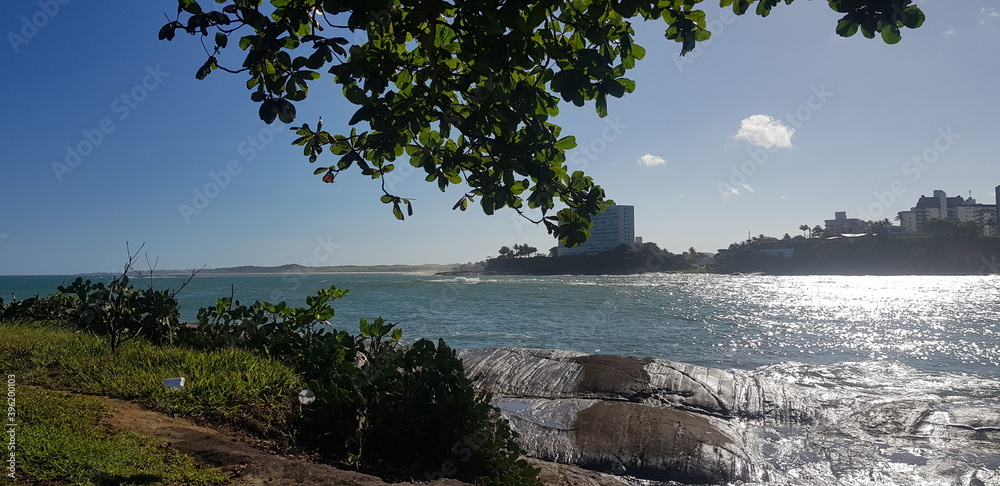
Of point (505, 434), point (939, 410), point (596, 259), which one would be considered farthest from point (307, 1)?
point (596, 259)

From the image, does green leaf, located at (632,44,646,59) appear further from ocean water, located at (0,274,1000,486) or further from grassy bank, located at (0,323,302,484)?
ocean water, located at (0,274,1000,486)

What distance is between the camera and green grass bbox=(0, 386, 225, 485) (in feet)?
8.82

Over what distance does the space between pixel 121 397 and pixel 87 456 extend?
164 cm

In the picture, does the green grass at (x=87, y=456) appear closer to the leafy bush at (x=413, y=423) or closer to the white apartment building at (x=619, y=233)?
the leafy bush at (x=413, y=423)

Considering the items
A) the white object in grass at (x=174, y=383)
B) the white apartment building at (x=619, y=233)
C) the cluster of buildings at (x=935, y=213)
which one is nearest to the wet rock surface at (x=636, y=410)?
the white object in grass at (x=174, y=383)

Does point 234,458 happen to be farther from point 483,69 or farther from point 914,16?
point 914,16

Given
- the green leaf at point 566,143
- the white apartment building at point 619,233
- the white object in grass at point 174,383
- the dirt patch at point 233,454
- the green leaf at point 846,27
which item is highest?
the white apartment building at point 619,233

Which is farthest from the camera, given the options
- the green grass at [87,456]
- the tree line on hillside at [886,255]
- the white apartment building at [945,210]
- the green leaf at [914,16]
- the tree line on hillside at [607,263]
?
the white apartment building at [945,210]

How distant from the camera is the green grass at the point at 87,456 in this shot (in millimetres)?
2688

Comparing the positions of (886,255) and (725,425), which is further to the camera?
(886,255)

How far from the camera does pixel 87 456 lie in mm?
2887

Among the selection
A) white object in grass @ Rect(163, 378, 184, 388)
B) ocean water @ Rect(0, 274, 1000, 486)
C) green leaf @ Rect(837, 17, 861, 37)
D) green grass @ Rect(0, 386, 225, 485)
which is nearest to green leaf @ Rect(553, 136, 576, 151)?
green leaf @ Rect(837, 17, 861, 37)

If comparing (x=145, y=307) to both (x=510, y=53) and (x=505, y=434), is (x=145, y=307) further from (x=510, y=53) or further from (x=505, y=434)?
(x=510, y=53)

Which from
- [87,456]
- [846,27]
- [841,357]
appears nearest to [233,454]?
[87,456]
